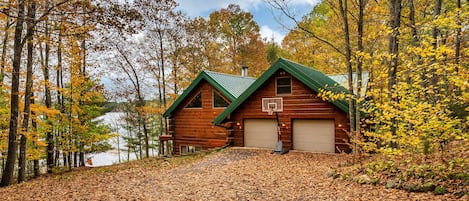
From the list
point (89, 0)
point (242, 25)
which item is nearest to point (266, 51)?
point (242, 25)

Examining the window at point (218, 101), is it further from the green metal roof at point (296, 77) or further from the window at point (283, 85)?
the window at point (283, 85)

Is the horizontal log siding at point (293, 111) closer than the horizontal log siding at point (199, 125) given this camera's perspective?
Yes

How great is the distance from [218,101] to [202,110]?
1.21 meters

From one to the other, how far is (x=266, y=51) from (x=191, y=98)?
11.4m

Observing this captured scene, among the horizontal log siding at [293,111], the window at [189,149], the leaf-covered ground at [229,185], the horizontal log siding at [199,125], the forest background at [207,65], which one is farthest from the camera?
the window at [189,149]

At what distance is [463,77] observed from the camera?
5172 mm

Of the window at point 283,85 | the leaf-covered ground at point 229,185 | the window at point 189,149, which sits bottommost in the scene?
the window at point 189,149

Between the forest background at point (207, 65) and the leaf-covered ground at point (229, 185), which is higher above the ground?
the forest background at point (207, 65)

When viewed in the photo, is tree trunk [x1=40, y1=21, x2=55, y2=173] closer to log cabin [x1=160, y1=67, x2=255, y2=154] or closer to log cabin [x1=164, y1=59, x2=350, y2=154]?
log cabin [x1=160, y1=67, x2=255, y2=154]

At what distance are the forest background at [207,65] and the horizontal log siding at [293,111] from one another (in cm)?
100

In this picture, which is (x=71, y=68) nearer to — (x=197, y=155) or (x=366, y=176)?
(x=197, y=155)

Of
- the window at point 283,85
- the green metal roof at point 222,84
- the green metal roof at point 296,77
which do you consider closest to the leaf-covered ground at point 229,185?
the green metal roof at point 296,77

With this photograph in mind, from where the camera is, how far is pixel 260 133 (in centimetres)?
1412

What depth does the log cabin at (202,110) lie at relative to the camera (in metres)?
15.7
